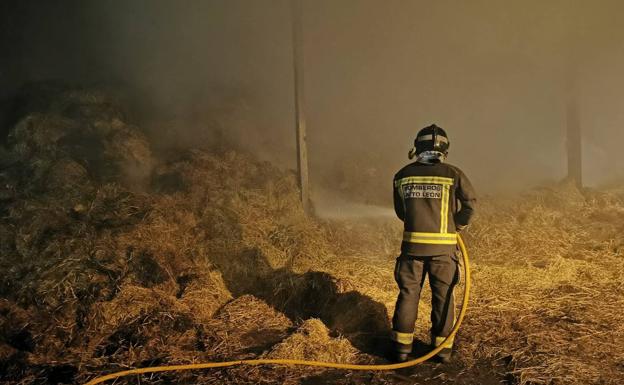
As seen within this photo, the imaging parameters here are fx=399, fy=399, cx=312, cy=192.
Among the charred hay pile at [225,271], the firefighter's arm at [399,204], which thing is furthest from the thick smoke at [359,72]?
the firefighter's arm at [399,204]

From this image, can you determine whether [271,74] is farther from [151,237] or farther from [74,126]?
[151,237]

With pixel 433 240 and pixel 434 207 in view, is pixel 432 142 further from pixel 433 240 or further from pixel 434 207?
pixel 433 240

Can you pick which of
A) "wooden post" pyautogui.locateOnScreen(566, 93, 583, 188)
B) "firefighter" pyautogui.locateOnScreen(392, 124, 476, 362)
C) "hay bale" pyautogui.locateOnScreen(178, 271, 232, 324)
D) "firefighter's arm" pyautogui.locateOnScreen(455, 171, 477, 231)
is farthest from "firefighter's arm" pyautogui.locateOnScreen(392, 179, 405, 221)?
"wooden post" pyautogui.locateOnScreen(566, 93, 583, 188)

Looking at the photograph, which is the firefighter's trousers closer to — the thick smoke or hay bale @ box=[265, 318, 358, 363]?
hay bale @ box=[265, 318, 358, 363]

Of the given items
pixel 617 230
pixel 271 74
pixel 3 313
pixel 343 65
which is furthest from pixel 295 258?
pixel 343 65

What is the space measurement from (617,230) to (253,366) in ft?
22.3

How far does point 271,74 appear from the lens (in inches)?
480

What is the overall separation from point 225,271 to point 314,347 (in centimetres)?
223

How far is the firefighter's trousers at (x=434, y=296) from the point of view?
3430mm

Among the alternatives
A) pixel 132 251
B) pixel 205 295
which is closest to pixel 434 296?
pixel 205 295

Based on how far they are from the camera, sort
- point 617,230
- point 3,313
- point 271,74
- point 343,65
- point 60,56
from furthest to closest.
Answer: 1. point 343,65
2. point 271,74
3. point 60,56
4. point 617,230
5. point 3,313

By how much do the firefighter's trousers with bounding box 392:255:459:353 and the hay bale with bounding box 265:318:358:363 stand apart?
0.46 m

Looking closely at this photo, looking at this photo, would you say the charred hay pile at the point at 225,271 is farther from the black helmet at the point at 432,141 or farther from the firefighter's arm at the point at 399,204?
the black helmet at the point at 432,141

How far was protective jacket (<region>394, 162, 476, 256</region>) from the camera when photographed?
3422 mm
